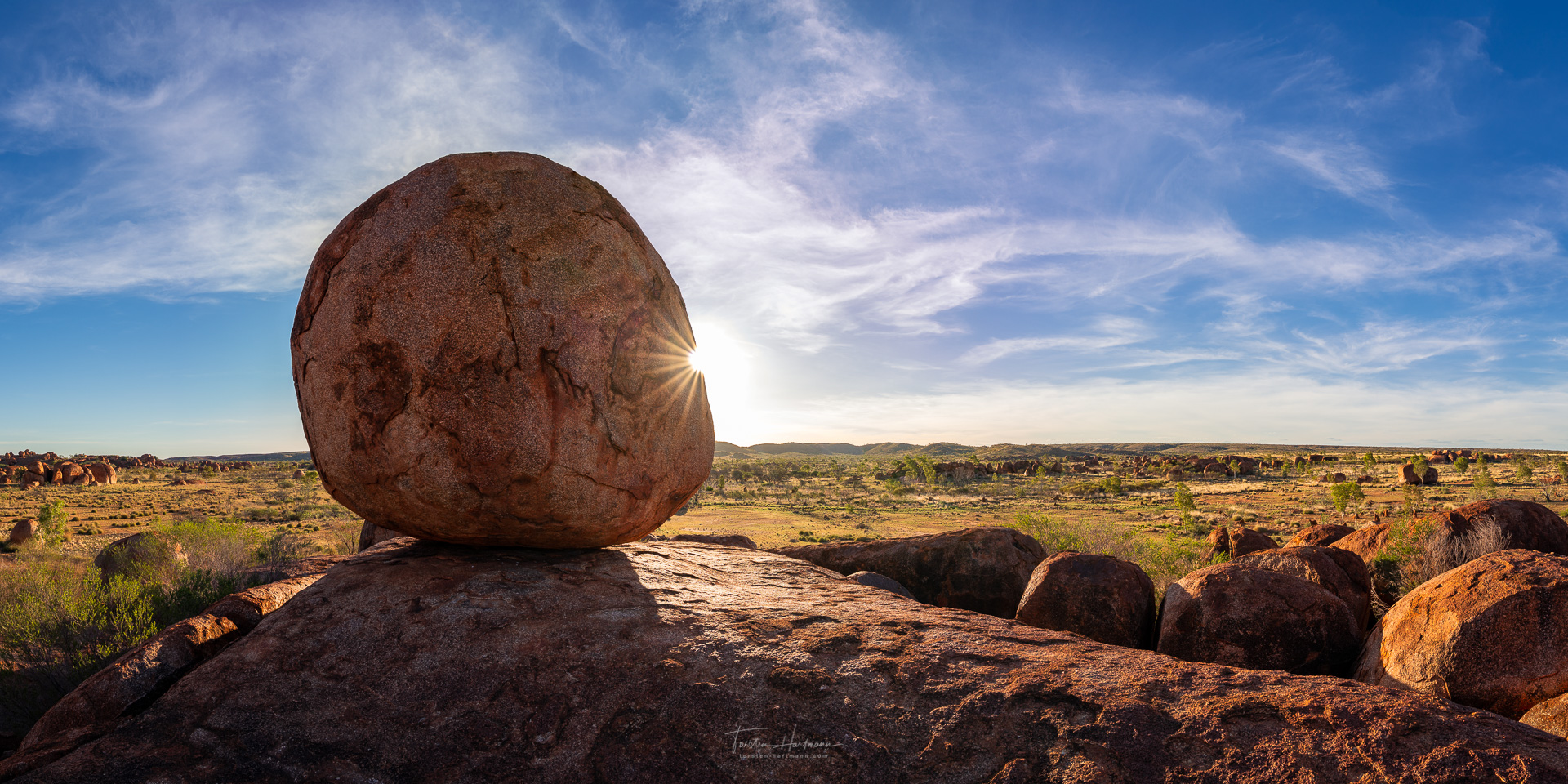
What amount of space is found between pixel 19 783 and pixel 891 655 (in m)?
4.27

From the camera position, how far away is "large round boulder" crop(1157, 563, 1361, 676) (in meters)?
6.57

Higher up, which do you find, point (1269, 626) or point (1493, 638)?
point (1493, 638)

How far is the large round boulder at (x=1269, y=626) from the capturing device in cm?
657

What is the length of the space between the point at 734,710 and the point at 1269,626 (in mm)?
5733

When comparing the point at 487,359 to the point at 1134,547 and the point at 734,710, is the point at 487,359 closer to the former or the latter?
the point at 734,710

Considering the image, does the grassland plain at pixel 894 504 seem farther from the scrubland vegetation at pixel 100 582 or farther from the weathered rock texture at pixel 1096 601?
the weathered rock texture at pixel 1096 601

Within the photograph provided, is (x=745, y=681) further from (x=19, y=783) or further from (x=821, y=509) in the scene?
(x=821, y=509)

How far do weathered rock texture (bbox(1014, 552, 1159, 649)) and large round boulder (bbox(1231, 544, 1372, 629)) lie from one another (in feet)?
3.74

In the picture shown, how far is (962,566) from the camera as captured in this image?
10375mm

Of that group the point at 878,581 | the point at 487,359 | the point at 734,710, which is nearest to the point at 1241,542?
the point at 878,581

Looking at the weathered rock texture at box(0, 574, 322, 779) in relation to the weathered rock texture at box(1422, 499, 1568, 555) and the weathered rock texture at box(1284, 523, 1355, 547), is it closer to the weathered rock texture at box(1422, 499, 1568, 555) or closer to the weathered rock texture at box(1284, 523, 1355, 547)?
the weathered rock texture at box(1284, 523, 1355, 547)

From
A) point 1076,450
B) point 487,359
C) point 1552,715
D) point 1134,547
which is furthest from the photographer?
point 1076,450

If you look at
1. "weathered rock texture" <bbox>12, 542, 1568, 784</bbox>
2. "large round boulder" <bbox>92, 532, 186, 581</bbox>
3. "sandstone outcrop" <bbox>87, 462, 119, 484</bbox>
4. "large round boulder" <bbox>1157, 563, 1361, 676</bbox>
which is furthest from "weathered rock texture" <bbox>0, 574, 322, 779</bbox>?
"sandstone outcrop" <bbox>87, 462, 119, 484</bbox>

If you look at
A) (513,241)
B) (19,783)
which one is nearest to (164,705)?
(19,783)
